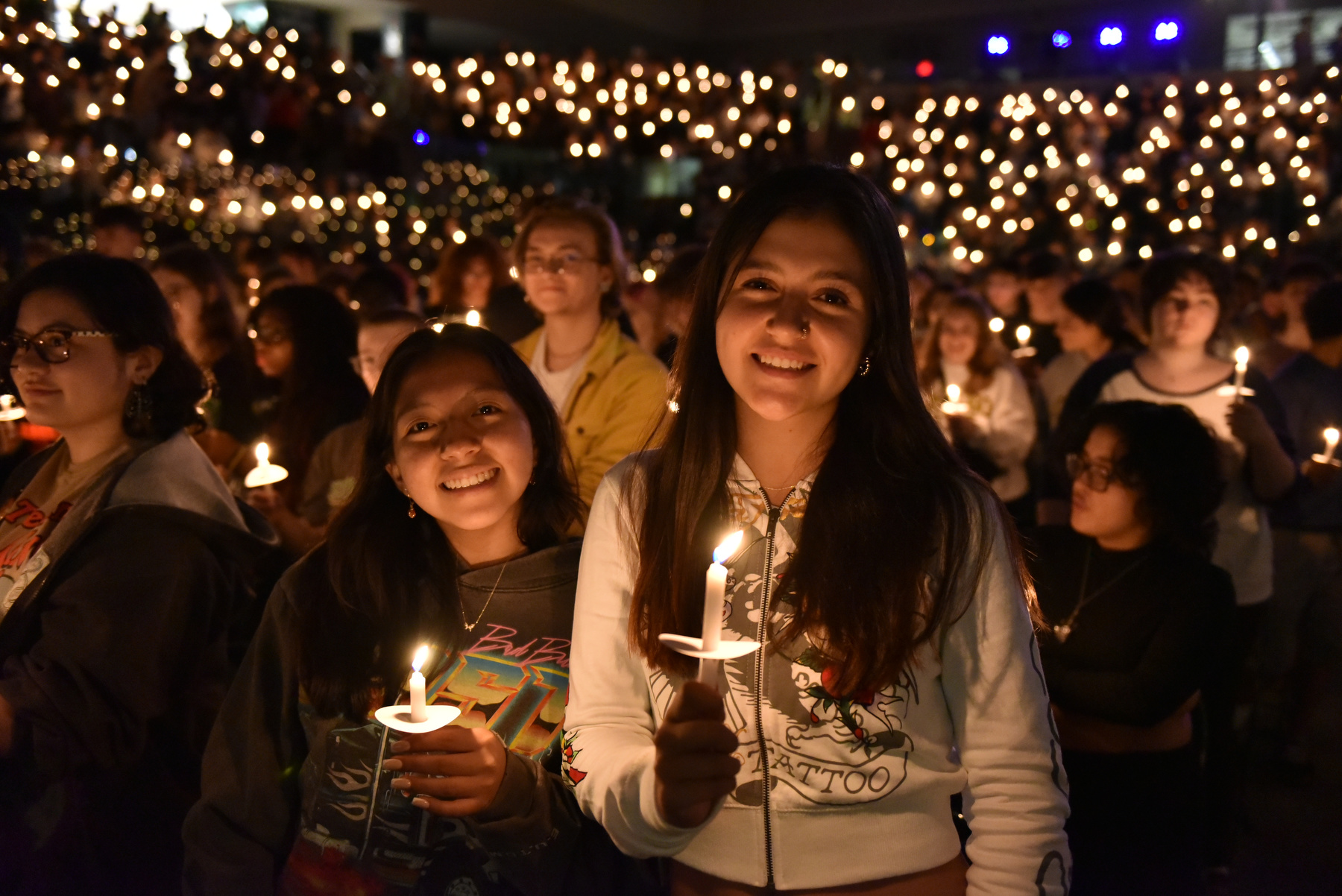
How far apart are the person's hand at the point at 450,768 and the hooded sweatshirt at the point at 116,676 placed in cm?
96

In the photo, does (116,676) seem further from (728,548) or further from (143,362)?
(728,548)

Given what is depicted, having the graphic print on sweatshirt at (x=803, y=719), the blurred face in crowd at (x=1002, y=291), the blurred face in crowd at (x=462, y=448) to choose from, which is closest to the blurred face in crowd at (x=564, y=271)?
the blurred face in crowd at (x=462, y=448)

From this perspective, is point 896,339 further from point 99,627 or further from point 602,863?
point 99,627

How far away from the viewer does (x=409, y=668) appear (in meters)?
1.89

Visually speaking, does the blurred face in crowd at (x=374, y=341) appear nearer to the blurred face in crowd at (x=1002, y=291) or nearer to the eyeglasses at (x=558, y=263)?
the eyeglasses at (x=558, y=263)

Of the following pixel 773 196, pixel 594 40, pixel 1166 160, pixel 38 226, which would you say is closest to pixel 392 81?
pixel 38 226

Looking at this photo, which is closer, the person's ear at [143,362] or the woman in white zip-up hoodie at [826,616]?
the woman in white zip-up hoodie at [826,616]

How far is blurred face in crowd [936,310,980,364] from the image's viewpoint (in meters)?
5.05

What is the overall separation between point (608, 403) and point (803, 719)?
2.13 metres

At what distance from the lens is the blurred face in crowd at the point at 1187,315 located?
3.85 m

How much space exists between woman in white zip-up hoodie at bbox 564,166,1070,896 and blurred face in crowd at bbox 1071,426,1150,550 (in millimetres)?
1339

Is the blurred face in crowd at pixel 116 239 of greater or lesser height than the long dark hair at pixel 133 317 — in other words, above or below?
above

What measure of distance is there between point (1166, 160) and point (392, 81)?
10.1m

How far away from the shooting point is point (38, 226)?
830 centimetres
